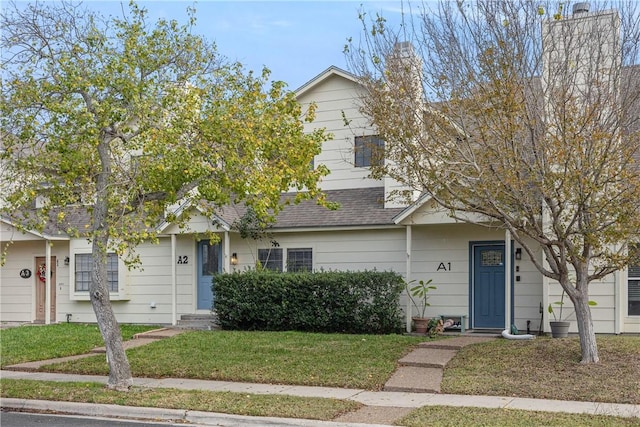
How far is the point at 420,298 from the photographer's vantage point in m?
17.7

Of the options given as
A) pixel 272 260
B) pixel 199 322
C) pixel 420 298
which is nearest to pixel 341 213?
pixel 272 260

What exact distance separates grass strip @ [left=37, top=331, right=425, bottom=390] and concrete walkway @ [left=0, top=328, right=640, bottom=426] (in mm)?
285

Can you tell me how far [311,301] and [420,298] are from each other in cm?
274

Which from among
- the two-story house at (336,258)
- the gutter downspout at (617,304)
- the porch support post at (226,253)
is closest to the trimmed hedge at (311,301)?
the porch support post at (226,253)

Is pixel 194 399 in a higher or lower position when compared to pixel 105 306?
lower

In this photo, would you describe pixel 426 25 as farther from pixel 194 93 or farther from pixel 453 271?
pixel 453 271

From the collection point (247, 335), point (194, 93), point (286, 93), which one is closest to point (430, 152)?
point (286, 93)

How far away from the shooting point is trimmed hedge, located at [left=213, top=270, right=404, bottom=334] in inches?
666

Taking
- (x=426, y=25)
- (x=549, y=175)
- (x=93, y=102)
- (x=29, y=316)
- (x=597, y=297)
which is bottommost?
(x=29, y=316)

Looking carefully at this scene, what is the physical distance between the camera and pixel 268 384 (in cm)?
1200

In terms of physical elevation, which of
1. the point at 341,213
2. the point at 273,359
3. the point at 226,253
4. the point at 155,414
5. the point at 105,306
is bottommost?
the point at 155,414

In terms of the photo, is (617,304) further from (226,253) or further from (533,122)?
(226,253)

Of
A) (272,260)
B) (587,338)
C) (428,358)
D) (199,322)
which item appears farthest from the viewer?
(272,260)

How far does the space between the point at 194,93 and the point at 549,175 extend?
589 centimetres
